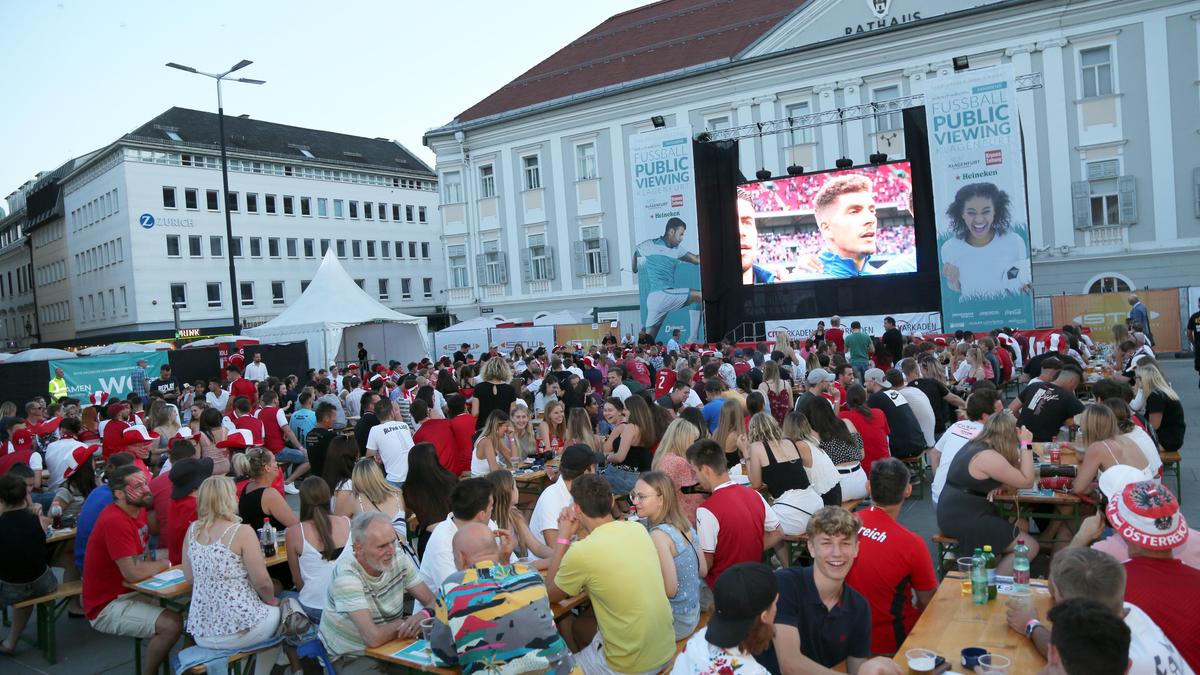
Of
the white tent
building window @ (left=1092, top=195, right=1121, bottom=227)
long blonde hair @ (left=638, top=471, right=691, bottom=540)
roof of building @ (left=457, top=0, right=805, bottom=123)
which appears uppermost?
roof of building @ (left=457, top=0, right=805, bottom=123)

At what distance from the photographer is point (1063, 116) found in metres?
24.5

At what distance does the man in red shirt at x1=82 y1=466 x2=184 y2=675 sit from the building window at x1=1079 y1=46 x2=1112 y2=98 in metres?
26.7

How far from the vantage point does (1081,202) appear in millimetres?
24328

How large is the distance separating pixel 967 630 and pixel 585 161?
30803mm

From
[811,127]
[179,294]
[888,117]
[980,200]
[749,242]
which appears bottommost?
[749,242]

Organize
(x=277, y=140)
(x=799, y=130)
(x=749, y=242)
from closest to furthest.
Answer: (x=749, y=242)
(x=799, y=130)
(x=277, y=140)

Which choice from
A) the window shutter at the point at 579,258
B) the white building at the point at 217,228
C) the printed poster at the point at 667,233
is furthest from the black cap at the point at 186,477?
the white building at the point at 217,228

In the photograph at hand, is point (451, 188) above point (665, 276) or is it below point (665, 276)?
above

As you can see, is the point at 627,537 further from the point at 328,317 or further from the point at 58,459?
the point at 328,317

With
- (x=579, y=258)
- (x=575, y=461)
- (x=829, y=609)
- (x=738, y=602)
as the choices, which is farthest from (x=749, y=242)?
(x=738, y=602)

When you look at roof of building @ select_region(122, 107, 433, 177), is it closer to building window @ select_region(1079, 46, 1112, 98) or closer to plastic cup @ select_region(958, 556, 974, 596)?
building window @ select_region(1079, 46, 1112, 98)

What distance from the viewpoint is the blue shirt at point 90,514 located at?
5938 mm

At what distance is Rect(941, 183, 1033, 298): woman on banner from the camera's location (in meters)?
18.9

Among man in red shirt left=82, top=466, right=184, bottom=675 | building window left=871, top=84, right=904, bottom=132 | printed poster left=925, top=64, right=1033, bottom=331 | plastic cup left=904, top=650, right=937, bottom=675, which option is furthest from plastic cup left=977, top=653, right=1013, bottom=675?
building window left=871, top=84, right=904, bottom=132
